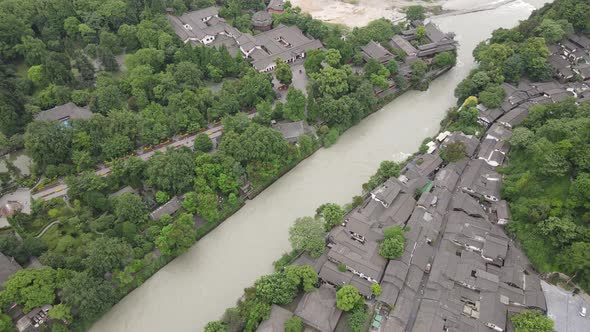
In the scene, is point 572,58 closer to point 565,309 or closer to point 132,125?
point 565,309

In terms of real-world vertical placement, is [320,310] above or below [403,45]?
below

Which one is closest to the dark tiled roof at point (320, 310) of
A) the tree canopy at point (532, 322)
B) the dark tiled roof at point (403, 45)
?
the tree canopy at point (532, 322)

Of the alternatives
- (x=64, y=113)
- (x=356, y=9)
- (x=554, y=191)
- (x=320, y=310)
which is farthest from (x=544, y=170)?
(x=64, y=113)

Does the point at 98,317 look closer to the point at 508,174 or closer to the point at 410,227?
the point at 410,227

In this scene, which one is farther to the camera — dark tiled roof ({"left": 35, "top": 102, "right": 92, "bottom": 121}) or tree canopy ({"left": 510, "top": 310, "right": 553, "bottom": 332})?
dark tiled roof ({"left": 35, "top": 102, "right": 92, "bottom": 121})

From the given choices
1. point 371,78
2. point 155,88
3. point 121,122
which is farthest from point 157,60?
point 371,78

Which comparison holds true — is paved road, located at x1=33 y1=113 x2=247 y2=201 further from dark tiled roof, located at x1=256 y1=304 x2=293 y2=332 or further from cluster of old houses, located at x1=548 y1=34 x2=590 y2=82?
cluster of old houses, located at x1=548 y1=34 x2=590 y2=82

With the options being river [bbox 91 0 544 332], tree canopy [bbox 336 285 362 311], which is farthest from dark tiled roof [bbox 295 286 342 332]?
river [bbox 91 0 544 332]

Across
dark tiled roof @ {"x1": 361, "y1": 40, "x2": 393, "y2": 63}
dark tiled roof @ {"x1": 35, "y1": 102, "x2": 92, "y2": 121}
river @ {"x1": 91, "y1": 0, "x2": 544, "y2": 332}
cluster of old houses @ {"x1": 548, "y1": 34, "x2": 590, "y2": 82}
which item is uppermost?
cluster of old houses @ {"x1": 548, "y1": 34, "x2": 590, "y2": 82}
